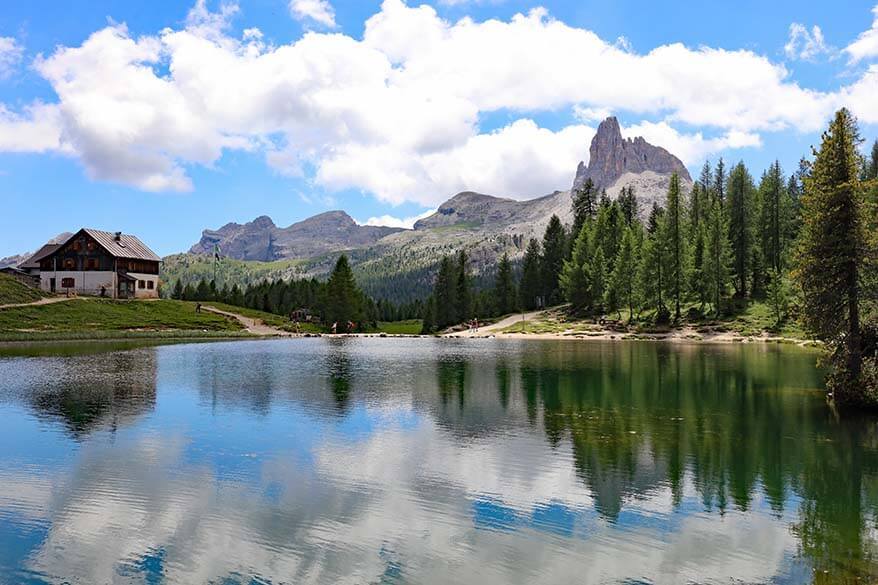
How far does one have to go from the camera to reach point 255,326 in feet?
387

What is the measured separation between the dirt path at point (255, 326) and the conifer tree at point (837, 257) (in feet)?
294

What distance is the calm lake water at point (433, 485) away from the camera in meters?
13.7

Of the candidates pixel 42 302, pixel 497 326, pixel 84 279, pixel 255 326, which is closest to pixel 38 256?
pixel 84 279

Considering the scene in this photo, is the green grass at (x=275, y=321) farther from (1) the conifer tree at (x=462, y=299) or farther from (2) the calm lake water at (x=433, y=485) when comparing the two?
(2) the calm lake water at (x=433, y=485)

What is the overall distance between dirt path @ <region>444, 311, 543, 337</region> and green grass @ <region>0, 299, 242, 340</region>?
135 ft

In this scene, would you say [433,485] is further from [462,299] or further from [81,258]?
[81,258]

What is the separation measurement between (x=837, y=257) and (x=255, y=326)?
333 ft

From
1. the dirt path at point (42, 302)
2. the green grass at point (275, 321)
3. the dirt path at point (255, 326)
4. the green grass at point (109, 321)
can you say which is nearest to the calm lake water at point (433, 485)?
the green grass at point (109, 321)

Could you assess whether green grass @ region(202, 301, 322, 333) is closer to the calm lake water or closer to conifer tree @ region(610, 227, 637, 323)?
conifer tree @ region(610, 227, 637, 323)

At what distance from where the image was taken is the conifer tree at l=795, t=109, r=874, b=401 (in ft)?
113

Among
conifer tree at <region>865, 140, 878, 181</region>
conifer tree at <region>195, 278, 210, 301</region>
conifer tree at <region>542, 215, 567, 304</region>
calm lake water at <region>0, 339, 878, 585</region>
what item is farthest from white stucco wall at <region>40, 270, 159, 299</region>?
conifer tree at <region>865, 140, 878, 181</region>

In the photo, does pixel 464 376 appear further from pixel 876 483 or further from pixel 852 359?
pixel 876 483

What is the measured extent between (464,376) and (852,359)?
25.9 metres

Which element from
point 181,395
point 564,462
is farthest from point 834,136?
point 181,395
